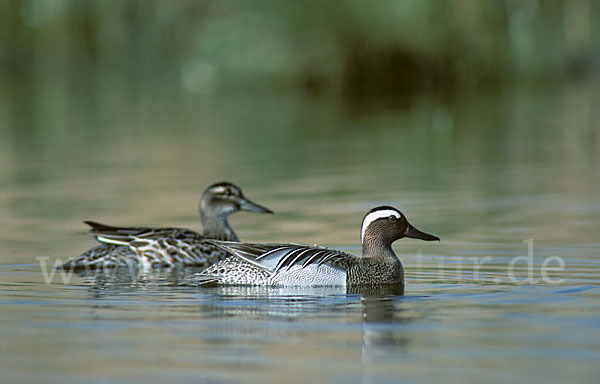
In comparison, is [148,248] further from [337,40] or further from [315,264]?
[337,40]

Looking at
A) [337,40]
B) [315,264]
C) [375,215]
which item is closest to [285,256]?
[315,264]

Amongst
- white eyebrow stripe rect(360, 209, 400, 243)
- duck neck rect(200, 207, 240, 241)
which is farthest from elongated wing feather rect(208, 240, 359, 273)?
duck neck rect(200, 207, 240, 241)

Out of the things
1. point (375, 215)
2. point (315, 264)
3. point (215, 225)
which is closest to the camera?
point (315, 264)

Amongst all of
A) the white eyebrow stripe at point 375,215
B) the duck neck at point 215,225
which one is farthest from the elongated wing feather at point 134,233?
the white eyebrow stripe at point 375,215

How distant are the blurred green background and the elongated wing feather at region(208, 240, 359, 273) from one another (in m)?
23.8

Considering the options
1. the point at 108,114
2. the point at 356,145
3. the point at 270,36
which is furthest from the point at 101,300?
the point at 270,36

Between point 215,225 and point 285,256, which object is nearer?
point 285,256

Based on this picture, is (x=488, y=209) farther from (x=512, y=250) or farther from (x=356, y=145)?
(x=356, y=145)

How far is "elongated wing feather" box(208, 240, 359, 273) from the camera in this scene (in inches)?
359

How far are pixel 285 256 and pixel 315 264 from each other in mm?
215

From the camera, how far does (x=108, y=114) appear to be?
30016 millimetres

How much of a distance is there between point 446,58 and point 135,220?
2082 cm

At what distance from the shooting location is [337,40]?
33594 millimetres

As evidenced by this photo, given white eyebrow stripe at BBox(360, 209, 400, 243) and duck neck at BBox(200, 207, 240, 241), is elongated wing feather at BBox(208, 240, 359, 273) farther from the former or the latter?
duck neck at BBox(200, 207, 240, 241)
